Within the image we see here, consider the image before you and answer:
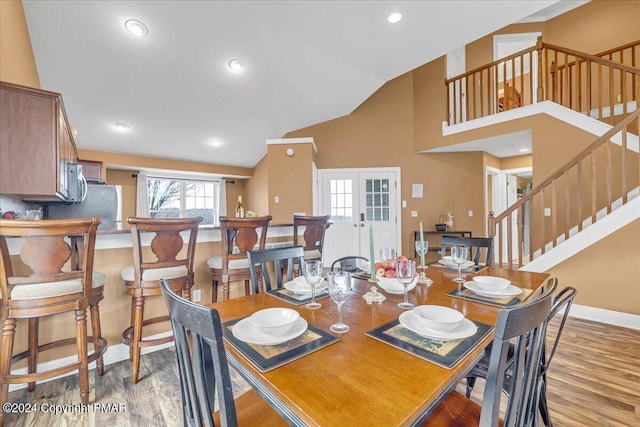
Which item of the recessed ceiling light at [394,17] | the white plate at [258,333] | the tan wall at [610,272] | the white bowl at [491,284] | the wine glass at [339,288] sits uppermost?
the recessed ceiling light at [394,17]

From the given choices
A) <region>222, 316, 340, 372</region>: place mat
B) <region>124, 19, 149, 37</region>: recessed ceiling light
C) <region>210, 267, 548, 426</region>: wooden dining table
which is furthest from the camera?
<region>124, 19, 149, 37</region>: recessed ceiling light

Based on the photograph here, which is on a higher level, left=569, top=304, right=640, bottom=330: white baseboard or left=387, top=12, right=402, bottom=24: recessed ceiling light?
left=387, top=12, right=402, bottom=24: recessed ceiling light

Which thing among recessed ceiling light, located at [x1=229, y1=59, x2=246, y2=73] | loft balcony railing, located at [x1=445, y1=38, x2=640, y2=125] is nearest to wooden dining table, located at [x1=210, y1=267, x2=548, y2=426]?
recessed ceiling light, located at [x1=229, y1=59, x2=246, y2=73]

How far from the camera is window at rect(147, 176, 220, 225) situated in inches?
239

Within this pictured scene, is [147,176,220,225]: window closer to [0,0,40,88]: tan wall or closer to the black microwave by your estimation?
[0,0,40,88]: tan wall

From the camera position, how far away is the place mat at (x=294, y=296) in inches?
50.5

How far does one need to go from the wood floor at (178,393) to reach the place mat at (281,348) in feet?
3.48

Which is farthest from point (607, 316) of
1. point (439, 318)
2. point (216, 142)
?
point (216, 142)

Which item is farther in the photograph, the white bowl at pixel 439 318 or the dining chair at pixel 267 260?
the dining chair at pixel 267 260

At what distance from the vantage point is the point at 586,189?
357cm

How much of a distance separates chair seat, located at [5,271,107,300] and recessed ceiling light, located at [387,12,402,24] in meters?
3.61

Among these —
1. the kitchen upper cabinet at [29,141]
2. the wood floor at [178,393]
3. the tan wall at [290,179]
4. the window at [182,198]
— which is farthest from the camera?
the window at [182,198]

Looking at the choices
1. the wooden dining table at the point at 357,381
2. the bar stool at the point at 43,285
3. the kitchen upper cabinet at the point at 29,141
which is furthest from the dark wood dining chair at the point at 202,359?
the kitchen upper cabinet at the point at 29,141

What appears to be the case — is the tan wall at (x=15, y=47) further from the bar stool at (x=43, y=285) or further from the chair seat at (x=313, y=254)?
the chair seat at (x=313, y=254)
